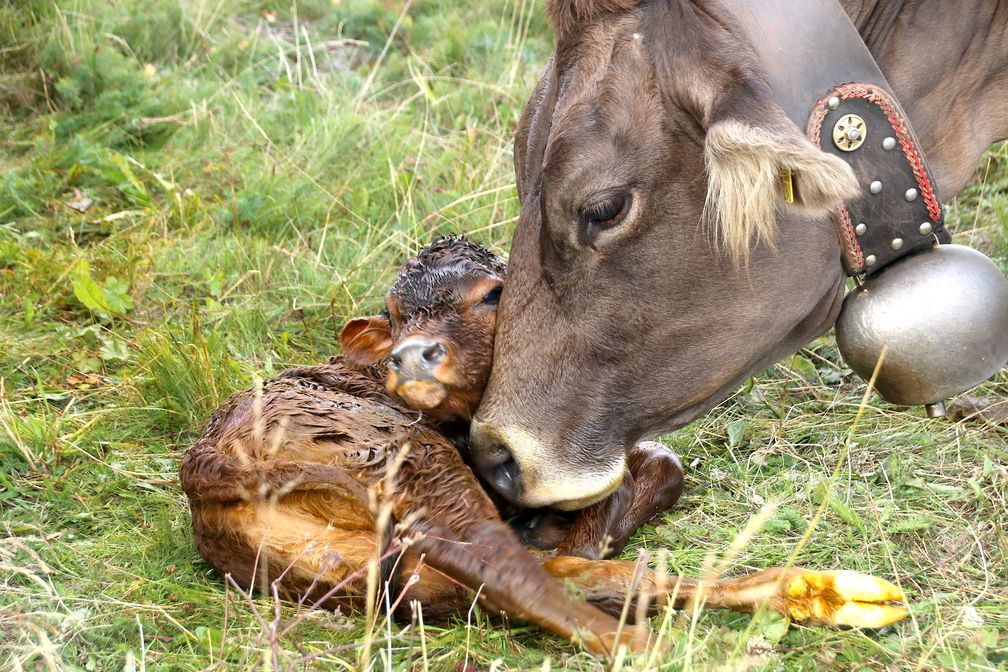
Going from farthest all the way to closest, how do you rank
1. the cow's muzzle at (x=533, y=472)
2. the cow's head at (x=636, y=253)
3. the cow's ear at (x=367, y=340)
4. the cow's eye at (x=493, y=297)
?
the cow's ear at (x=367, y=340), the cow's eye at (x=493, y=297), the cow's muzzle at (x=533, y=472), the cow's head at (x=636, y=253)

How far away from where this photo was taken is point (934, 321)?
9.61ft

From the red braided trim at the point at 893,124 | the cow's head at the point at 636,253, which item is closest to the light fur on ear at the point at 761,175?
the cow's head at the point at 636,253

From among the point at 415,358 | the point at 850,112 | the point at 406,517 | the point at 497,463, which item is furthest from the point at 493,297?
the point at 850,112

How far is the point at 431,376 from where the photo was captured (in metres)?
3.03

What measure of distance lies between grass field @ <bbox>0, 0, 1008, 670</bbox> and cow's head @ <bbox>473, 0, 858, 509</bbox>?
0.42 meters

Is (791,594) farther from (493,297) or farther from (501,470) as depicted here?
(493,297)

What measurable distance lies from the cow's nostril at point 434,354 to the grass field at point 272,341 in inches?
27.8

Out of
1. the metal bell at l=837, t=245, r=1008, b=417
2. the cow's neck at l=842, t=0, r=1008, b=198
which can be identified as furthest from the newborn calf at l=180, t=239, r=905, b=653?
the cow's neck at l=842, t=0, r=1008, b=198

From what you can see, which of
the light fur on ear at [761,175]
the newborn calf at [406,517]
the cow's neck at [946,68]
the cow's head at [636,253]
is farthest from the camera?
the cow's neck at [946,68]

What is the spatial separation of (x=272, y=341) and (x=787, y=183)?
7.70 ft

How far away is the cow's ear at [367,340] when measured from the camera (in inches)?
133

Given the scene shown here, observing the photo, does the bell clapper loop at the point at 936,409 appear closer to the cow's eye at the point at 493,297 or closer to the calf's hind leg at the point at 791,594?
the calf's hind leg at the point at 791,594

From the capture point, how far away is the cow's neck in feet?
10.3

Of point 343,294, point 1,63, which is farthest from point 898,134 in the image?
point 1,63
